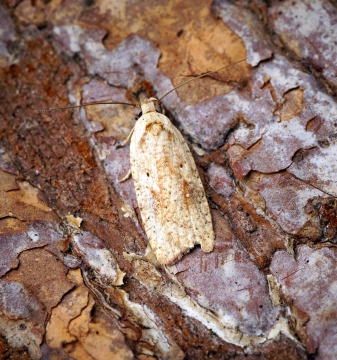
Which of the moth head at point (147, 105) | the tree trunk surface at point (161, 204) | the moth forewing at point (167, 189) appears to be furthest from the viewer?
the moth head at point (147, 105)

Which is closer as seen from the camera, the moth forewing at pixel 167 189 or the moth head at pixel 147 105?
the moth forewing at pixel 167 189

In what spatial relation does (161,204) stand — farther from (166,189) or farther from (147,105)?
(147,105)

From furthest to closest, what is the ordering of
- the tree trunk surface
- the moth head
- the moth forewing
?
the moth head, the moth forewing, the tree trunk surface

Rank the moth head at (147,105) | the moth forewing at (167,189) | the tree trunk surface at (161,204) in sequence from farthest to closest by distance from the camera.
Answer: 1. the moth head at (147,105)
2. the moth forewing at (167,189)
3. the tree trunk surface at (161,204)

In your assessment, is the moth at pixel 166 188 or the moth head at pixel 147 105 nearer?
the moth at pixel 166 188

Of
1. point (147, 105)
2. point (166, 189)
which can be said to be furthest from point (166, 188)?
point (147, 105)

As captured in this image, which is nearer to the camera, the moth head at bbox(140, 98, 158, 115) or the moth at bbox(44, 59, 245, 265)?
the moth at bbox(44, 59, 245, 265)

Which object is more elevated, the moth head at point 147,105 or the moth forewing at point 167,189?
the moth head at point 147,105

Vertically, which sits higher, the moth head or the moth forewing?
the moth head
